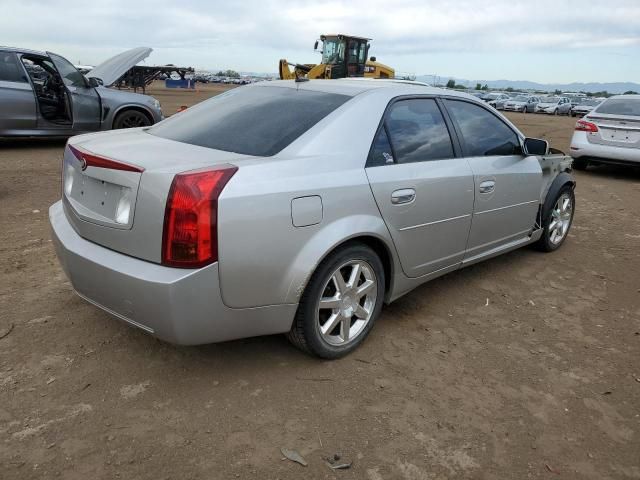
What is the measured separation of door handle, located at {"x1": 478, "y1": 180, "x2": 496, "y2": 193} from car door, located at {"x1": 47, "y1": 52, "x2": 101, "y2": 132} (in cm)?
763

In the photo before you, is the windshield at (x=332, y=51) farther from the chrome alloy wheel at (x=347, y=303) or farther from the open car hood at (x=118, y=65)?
the chrome alloy wheel at (x=347, y=303)

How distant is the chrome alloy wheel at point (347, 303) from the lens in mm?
2973

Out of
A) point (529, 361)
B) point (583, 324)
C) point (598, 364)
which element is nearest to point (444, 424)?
point (529, 361)

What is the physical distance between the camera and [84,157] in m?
2.77

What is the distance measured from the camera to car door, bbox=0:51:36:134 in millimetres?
8609

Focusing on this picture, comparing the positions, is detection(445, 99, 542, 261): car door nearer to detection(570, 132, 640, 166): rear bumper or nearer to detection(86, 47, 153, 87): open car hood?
detection(570, 132, 640, 166): rear bumper

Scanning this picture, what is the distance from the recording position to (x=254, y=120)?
319 cm

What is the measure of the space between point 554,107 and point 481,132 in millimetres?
37860

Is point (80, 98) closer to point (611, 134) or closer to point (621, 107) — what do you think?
point (611, 134)

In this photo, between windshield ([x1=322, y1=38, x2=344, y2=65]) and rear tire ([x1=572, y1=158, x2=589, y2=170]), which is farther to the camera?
windshield ([x1=322, y1=38, x2=344, y2=65])

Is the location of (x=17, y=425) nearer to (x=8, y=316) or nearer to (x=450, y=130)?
(x=8, y=316)

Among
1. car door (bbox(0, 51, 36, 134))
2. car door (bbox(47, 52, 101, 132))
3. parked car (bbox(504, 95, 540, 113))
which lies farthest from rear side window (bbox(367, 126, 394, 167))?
parked car (bbox(504, 95, 540, 113))

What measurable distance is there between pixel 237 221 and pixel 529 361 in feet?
6.54

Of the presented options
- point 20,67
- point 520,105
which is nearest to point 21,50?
point 20,67
